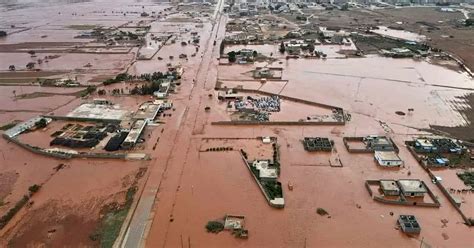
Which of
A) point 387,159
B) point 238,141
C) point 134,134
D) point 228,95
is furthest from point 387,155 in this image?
point 134,134

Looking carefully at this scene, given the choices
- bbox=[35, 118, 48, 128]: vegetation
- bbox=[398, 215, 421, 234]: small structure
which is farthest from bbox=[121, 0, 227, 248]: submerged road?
bbox=[398, 215, 421, 234]: small structure

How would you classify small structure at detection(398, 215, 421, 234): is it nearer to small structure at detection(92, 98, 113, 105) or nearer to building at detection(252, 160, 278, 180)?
building at detection(252, 160, 278, 180)

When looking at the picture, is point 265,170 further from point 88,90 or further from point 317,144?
point 88,90

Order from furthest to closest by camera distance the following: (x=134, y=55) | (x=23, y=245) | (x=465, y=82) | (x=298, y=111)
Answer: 1. (x=134, y=55)
2. (x=465, y=82)
3. (x=298, y=111)
4. (x=23, y=245)

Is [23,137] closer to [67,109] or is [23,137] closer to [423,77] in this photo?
[67,109]

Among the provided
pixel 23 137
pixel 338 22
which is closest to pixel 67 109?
pixel 23 137

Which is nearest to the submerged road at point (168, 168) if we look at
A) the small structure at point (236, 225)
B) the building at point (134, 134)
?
the building at point (134, 134)
